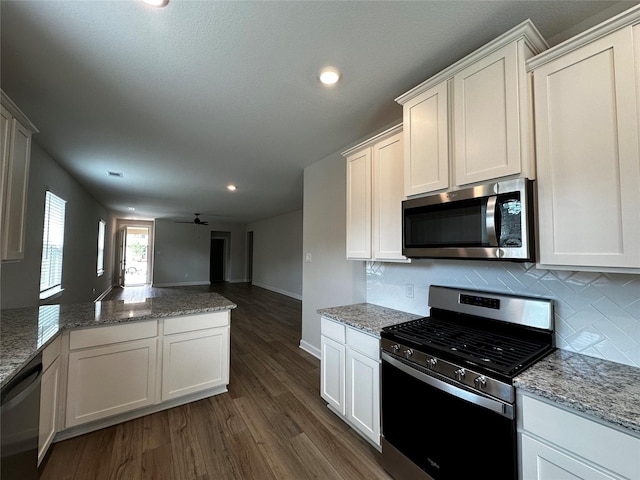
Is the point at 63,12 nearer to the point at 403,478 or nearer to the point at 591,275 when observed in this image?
the point at 591,275

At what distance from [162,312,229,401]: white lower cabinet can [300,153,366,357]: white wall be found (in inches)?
51.4

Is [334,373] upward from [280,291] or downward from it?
upward

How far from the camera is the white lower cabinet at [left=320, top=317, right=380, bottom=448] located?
1822 mm

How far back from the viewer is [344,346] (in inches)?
82.6

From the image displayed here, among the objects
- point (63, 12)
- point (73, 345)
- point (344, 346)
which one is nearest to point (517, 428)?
point (344, 346)

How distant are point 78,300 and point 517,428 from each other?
637 centimetres

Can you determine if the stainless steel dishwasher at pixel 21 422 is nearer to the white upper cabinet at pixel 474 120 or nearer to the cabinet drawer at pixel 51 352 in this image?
the cabinet drawer at pixel 51 352

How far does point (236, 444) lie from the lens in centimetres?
195

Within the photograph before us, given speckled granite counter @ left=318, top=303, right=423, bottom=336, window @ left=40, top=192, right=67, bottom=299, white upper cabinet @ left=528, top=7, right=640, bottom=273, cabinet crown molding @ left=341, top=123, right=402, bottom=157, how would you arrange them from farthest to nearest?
window @ left=40, top=192, right=67, bottom=299 → cabinet crown molding @ left=341, top=123, right=402, bottom=157 → speckled granite counter @ left=318, top=303, right=423, bottom=336 → white upper cabinet @ left=528, top=7, right=640, bottom=273

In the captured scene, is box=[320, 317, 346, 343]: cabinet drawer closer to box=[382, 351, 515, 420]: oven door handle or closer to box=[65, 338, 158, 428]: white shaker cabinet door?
box=[382, 351, 515, 420]: oven door handle

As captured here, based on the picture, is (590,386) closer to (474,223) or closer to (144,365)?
(474,223)

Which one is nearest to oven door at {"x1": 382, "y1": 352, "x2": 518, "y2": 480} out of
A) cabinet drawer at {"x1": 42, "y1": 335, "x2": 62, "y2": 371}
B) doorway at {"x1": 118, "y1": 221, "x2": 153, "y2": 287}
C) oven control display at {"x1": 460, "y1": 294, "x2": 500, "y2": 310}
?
oven control display at {"x1": 460, "y1": 294, "x2": 500, "y2": 310}

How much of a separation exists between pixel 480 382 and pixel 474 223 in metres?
0.81

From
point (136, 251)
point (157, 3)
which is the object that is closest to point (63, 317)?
point (157, 3)
